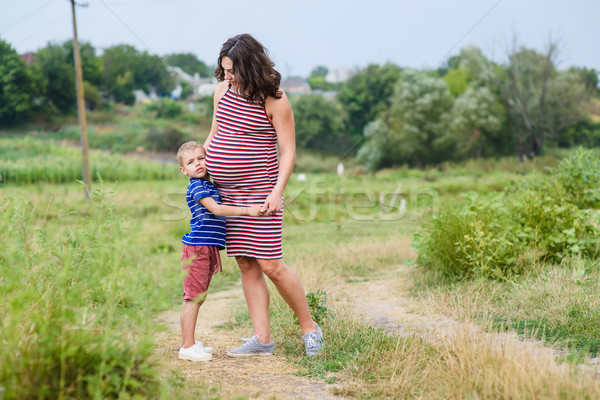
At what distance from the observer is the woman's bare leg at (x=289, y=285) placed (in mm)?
3352

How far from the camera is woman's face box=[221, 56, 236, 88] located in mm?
3251

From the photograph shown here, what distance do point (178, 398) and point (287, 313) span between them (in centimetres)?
216

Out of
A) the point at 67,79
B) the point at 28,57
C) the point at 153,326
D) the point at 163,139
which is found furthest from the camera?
the point at 163,139

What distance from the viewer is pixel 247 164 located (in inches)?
130

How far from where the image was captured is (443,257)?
5379mm

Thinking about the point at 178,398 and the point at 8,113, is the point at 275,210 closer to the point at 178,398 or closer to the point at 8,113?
the point at 178,398

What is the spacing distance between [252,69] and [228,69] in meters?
0.17

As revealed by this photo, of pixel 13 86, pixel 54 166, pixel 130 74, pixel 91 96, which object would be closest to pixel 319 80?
pixel 130 74

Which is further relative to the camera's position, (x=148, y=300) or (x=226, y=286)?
(x=226, y=286)

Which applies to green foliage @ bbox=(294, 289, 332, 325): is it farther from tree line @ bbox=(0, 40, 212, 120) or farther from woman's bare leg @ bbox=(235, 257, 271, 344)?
tree line @ bbox=(0, 40, 212, 120)

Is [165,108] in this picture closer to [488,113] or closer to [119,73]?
[119,73]

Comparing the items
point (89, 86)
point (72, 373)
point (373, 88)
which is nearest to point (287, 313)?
point (72, 373)

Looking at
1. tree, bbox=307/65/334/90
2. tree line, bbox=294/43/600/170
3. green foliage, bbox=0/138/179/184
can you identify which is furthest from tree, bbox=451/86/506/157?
tree, bbox=307/65/334/90

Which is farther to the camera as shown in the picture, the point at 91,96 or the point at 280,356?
the point at 91,96
